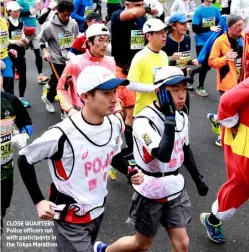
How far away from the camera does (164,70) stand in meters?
3.25

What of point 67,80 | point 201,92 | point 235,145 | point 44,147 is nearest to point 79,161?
point 44,147

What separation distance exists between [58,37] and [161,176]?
378 cm

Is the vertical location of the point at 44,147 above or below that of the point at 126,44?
above

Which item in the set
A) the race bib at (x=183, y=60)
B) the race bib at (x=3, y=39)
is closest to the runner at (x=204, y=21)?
the race bib at (x=183, y=60)

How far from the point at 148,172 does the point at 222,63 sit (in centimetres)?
276

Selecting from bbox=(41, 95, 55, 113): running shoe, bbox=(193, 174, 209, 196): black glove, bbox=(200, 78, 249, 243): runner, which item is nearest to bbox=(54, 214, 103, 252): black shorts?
bbox=(193, 174, 209, 196): black glove

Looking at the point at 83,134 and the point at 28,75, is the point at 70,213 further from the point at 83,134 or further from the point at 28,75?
the point at 28,75

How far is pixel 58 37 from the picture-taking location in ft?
21.4

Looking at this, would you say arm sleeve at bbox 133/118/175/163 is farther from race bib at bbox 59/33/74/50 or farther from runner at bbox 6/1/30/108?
runner at bbox 6/1/30/108

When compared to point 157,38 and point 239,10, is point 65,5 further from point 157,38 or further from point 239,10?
point 239,10

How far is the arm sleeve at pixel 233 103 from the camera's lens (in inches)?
129

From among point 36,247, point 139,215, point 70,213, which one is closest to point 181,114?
point 139,215

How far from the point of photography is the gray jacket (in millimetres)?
6480

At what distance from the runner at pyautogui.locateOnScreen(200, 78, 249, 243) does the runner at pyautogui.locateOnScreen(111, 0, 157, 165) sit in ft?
5.24
